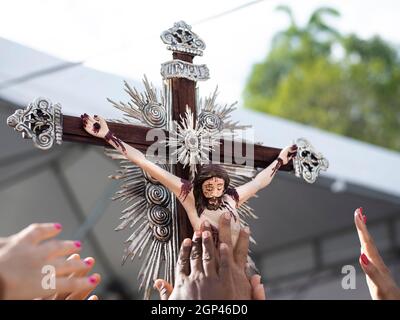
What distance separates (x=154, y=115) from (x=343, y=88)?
1290cm

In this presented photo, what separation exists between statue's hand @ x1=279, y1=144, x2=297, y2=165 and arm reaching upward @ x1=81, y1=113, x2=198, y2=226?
392 mm

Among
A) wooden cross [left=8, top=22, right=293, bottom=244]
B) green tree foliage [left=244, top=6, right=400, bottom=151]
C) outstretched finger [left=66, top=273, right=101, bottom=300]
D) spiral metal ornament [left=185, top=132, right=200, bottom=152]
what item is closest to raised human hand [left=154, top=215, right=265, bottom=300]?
outstretched finger [left=66, top=273, right=101, bottom=300]

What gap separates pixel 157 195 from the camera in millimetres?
2016

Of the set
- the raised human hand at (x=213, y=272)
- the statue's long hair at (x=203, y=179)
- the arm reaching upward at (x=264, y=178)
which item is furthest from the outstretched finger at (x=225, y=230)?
the arm reaching upward at (x=264, y=178)

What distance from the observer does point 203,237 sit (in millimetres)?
1705

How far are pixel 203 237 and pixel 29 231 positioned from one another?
1.48 feet

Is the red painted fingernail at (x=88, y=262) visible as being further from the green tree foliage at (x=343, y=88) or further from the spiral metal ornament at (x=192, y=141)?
the green tree foliage at (x=343, y=88)

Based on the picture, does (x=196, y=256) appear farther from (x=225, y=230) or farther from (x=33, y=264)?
(x=33, y=264)

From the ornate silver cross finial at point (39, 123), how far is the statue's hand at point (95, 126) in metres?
0.06

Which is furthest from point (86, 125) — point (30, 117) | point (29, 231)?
point (29, 231)

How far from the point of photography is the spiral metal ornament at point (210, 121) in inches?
84.6

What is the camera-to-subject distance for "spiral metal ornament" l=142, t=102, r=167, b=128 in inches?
82.6

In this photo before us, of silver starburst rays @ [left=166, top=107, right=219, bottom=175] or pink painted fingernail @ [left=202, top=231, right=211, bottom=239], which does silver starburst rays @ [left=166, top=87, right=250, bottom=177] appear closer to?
silver starburst rays @ [left=166, top=107, right=219, bottom=175]

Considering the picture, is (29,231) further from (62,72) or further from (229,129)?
(62,72)
